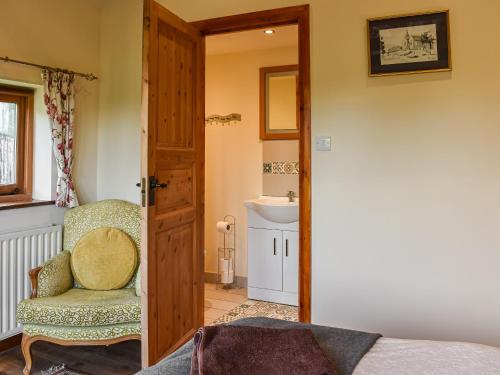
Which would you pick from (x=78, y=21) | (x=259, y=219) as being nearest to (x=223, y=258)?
(x=259, y=219)

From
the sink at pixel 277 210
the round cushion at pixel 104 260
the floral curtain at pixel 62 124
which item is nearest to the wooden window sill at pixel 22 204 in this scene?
the floral curtain at pixel 62 124

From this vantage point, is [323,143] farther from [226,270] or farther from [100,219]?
[226,270]

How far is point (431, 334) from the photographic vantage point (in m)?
2.33

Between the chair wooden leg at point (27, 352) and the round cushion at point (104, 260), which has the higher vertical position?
the round cushion at point (104, 260)

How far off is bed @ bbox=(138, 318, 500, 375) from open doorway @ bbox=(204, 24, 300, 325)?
78.1 inches

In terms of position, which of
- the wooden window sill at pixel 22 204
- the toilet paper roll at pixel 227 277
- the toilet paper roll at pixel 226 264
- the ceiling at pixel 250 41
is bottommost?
the toilet paper roll at pixel 227 277

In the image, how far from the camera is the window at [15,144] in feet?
9.41

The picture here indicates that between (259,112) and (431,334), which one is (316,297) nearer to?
(431,334)

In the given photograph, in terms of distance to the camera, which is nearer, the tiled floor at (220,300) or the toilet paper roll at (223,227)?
the tiled floor at (220,300)

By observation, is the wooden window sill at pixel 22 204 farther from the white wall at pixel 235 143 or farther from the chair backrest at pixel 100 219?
the white wall at pixel 235 143

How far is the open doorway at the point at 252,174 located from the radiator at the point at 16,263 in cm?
137

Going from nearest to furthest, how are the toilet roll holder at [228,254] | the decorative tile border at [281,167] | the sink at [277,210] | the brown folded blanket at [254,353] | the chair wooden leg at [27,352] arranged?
the brown folded blanket at [254,353], the chair wooden leg at [27,352], the sink at [277,210], the decorative tile border at [281,167], the toilet roll holder at [228,254]

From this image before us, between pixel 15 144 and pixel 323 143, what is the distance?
2.19 meters

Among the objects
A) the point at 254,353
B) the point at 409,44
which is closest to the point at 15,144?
the point at 254,353
